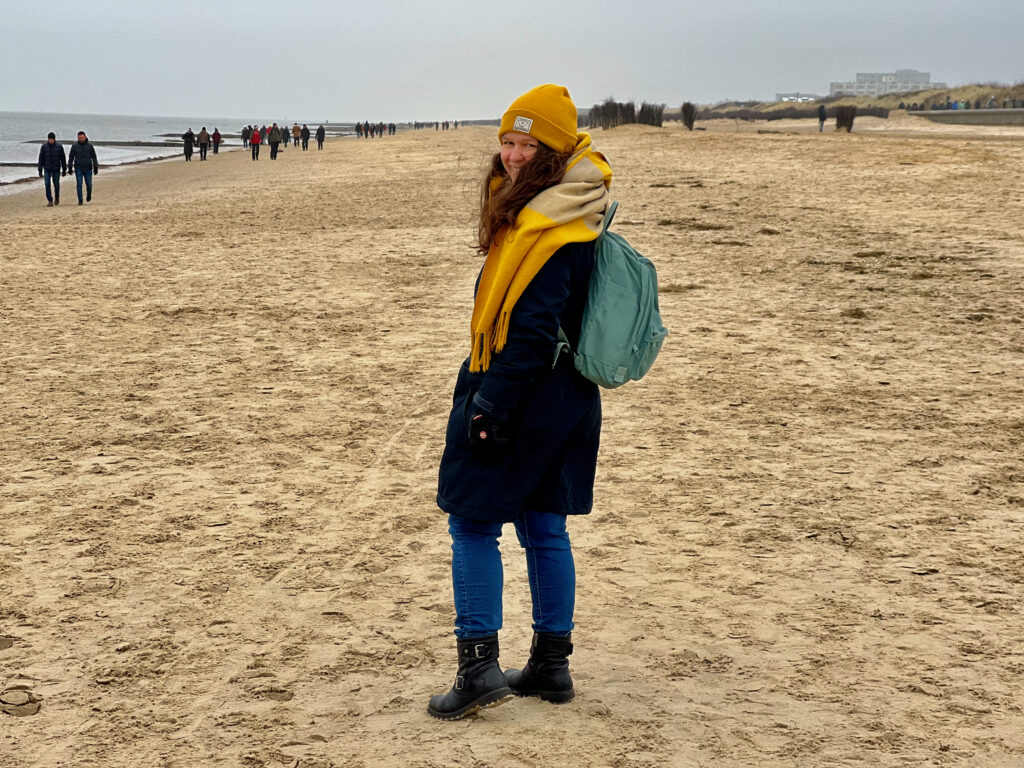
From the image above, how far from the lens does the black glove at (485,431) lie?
9.41 feet

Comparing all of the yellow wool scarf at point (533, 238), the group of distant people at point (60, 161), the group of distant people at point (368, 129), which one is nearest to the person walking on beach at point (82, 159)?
the group of distant people at point (60, 161)

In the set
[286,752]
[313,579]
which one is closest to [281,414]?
[313,579]

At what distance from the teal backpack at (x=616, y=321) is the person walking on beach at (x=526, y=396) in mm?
55

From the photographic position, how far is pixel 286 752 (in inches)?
121

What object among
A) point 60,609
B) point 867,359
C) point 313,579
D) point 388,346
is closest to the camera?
point 60,609

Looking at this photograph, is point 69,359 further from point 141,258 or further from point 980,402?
point 980,402

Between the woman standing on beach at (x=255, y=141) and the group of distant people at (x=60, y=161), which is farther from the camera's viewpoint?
the woman standing on beach at (x=255, y=141)

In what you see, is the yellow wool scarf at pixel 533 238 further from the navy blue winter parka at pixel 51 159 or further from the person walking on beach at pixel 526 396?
the navy blue winter parka at pixel 51 159

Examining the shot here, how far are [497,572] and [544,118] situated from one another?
134cm

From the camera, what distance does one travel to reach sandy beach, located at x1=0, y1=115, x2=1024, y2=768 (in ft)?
10.5

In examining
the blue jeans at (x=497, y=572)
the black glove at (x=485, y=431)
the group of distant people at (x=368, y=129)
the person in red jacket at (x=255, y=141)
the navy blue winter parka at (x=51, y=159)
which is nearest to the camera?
the black glove at (x=485, y=431)

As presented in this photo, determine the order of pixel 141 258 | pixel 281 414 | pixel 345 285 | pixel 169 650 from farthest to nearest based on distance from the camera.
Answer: pixel 141 258
pixel 345 285
pixel 281 414
pixel 169 650

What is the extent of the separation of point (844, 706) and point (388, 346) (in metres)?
5.63

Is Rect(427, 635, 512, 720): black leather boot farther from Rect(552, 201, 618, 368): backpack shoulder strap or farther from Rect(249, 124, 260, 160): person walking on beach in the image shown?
Rect(249, 124, 260, 160): person walking on beach
